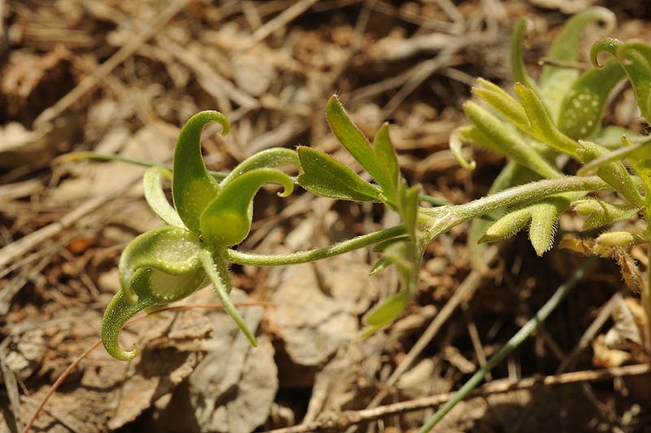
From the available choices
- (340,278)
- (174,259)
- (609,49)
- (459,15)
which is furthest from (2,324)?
(459,15)

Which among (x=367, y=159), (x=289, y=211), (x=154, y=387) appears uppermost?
(x=367, y=159)

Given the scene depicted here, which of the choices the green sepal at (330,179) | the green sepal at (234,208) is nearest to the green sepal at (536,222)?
the green sepal at (330,179)

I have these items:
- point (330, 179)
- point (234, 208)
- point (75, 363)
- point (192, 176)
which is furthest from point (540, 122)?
point (75, 363)

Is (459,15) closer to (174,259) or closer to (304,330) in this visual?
(304,330)

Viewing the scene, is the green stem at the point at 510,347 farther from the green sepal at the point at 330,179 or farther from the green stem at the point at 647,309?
the green sepal at the point at 330,179

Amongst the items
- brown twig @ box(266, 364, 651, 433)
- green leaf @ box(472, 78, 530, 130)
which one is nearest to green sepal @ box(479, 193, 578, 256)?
green leaf @ box(472, 78, 530, 130)

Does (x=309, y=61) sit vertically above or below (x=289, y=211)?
above
